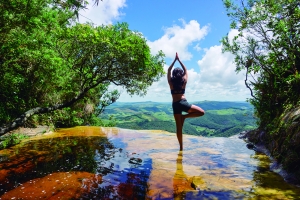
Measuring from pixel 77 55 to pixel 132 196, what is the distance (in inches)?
438

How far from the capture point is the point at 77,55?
1366cm

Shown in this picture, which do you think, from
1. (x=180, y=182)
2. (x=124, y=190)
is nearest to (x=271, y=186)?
(x=180, y=182)

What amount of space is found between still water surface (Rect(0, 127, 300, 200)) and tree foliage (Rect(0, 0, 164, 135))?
271 cm

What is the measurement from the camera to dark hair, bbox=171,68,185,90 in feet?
29.0

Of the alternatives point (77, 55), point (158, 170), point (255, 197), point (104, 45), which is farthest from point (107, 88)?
point (255, 197)

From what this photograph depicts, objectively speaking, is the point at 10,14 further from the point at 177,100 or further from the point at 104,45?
the point at 177,100

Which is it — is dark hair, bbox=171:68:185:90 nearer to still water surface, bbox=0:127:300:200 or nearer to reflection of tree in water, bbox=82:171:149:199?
still water surface, bbox=0:127:300:200

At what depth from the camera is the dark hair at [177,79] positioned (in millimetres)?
8844

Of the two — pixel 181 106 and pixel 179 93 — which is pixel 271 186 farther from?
pixel 179 93

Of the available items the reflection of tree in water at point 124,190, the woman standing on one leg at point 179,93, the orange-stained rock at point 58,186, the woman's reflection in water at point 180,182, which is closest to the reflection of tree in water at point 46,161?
the orange-stained rock at point 58,186

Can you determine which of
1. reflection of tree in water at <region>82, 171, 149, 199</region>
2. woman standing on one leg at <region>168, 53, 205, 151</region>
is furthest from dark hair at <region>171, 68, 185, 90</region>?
reflection of tree in water at <region>82, 171, 149, 199</region>

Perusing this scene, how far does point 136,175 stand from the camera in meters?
6.11

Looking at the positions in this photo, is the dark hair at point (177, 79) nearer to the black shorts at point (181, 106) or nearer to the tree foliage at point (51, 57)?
the black shorts at point (181, 106)

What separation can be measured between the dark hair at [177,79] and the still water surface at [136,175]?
2862mm
